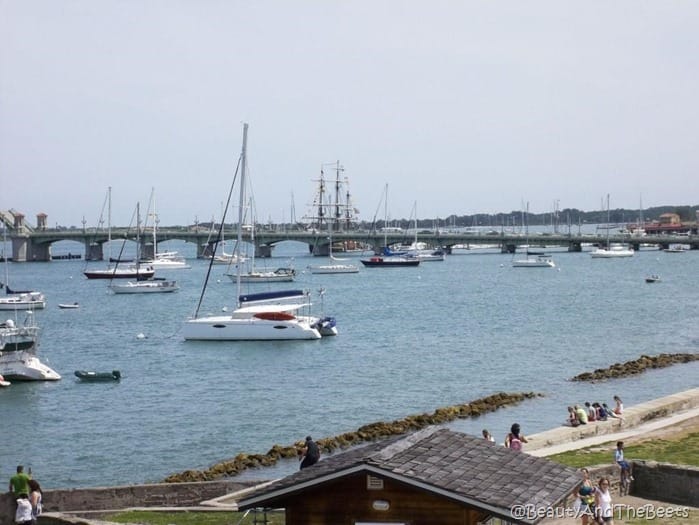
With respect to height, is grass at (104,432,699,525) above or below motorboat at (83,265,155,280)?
above

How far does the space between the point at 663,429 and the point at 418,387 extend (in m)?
20.3

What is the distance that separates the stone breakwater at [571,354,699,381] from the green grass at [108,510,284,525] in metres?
33.2

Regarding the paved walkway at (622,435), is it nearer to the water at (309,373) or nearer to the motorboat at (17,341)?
the water at (309,373)

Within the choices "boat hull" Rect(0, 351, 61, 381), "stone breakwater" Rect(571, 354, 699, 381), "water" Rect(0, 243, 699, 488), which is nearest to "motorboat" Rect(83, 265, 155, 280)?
"water" Rect(0, 243, 699, 488)

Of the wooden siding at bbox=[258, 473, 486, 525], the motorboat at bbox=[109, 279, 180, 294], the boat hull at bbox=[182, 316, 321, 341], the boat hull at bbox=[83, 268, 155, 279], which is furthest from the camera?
the boat hull at bbox=[83, 268, 155, 279]

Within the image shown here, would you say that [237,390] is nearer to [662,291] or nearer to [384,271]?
[662,291]

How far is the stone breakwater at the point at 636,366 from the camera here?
5262 centimetres

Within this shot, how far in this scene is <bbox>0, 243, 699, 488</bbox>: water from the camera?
3916cm

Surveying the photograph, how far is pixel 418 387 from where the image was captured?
51.0 m

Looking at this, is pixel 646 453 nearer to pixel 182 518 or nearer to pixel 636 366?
pixel 182 518

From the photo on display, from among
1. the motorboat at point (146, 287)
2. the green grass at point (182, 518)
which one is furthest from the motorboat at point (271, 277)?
the green grass at point (182, 518)

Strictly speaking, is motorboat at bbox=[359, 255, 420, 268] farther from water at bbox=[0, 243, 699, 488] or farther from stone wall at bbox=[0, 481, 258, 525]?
stone wall at bbox=[0, 481, 258, 525]

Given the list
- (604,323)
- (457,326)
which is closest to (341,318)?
(457,326)

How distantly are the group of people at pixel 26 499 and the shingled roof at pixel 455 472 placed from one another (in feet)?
18.8
